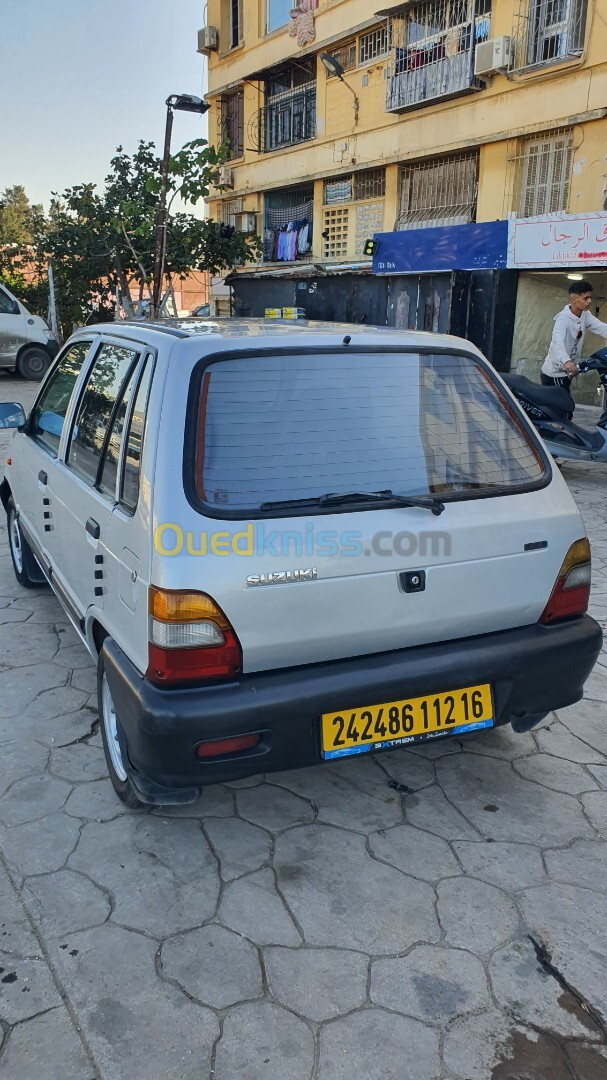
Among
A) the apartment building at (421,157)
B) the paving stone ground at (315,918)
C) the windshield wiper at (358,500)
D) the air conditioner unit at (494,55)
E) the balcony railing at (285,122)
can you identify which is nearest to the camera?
the paving stone ground at (315,918)

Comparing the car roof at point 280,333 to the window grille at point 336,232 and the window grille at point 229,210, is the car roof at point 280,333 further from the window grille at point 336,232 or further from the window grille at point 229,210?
the window grille at point 229,210

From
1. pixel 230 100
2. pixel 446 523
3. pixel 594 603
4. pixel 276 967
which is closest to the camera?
pixel 276 967

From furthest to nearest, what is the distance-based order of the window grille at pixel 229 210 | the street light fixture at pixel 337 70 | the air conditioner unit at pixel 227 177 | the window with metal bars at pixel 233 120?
the air conditioner unit at pixel 227 177 < the window grille at pixel 229 210 < the window with metal bars at pixel 233 120 < the street light fixture at pixel 337 70

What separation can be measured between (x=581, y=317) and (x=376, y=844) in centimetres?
663

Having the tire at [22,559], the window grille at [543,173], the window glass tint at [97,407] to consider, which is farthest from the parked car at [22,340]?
the window glass tint at [97,407]

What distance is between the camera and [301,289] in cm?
1883

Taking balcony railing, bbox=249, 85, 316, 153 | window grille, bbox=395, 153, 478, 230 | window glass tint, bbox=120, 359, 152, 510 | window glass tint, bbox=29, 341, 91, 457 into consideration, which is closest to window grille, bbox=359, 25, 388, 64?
balcony railing, bbox=249, 85, 316, 153

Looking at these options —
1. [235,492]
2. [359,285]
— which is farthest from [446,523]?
[359,285]

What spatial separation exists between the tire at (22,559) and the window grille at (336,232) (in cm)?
1676

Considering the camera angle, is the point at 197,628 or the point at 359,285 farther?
the point at 359,285

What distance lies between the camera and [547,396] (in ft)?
25.3

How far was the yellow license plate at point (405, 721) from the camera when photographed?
231cm

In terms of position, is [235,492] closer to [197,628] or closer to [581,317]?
[197,628]

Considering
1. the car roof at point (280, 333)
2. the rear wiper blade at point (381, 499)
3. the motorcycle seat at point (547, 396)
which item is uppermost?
the car roof at point (280, 333)
